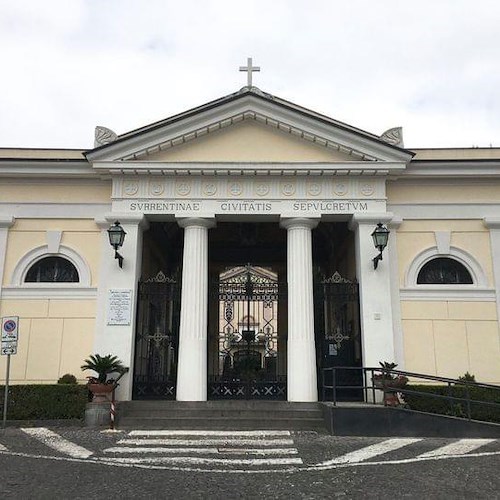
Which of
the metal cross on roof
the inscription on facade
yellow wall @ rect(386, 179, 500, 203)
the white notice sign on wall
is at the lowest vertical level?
the white notice sign on wall

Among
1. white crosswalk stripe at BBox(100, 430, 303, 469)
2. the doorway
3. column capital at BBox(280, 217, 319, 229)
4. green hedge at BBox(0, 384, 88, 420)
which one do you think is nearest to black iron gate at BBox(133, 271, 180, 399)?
the doorway

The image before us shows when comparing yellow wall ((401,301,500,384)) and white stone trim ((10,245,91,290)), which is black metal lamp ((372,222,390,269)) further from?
white stone trim ((10,245,91,290))

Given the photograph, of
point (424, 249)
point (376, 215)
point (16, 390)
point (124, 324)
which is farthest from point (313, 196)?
point (16, 390)

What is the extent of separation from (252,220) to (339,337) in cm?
380

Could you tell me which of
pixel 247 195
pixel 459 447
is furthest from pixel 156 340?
pixel 459 447

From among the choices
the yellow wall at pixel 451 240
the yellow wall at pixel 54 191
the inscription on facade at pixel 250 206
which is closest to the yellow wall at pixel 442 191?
the yellow wall at pixel 451 240

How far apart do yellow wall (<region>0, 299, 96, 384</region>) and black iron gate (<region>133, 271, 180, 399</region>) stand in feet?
4.21

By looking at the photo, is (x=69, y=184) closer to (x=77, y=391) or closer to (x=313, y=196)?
(x=77, y=391)

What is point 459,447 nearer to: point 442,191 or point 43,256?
point 442,191

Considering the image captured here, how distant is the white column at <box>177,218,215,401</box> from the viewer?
41.2ft

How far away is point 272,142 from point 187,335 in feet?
17.9

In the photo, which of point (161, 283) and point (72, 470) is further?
point (161, 283)

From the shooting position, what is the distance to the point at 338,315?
14.9 metres

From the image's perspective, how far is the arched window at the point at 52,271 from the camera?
1390 centimetres
